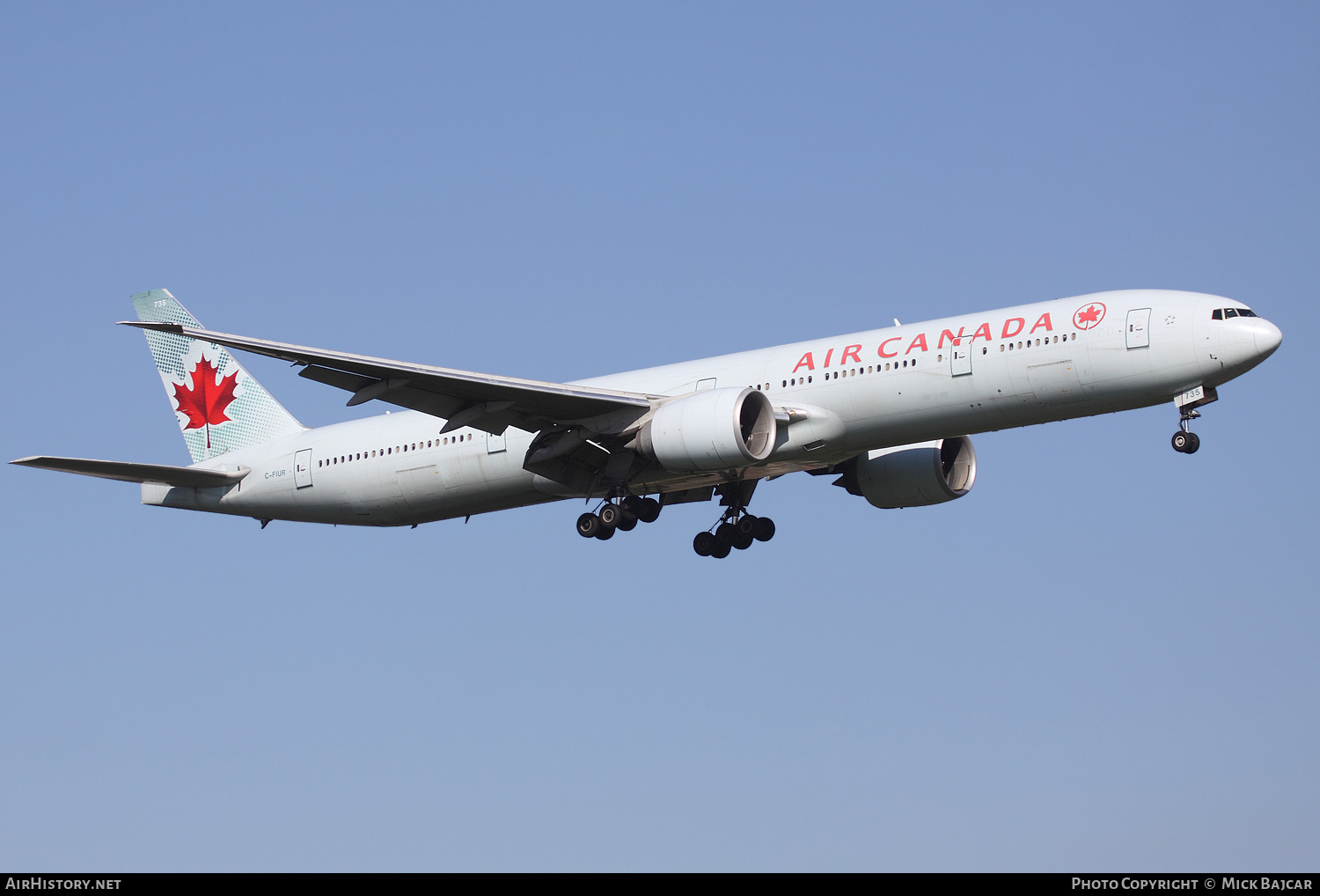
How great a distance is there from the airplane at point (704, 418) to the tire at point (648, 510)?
47 millimetres

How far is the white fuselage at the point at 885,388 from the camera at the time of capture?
31.7m

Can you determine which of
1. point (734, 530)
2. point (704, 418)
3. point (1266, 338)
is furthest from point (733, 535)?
point (1266, 338)

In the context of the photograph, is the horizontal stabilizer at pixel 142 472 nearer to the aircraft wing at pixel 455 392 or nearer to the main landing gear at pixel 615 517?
the aircraft wing at pixel 455 392

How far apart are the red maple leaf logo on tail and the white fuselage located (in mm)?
4318

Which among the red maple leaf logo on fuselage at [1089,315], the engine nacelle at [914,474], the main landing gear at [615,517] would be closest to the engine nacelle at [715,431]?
the main landing gear at [615,517]

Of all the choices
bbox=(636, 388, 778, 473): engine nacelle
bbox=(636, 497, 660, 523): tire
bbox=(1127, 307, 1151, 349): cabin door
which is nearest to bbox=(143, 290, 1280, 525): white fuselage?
bbox=(1127, 307, 1151, 349): cabin door

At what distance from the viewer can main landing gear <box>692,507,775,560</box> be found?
40031mm

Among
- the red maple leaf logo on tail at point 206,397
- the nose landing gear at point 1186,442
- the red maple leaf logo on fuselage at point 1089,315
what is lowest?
the nose landing gear at point 1186,442

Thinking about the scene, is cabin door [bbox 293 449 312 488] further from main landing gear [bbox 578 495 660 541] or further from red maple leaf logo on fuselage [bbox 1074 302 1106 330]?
red maple leaf logo on fuselage [bbox 1074 302 1106 330]

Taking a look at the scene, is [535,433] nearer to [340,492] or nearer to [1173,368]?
[340,492]

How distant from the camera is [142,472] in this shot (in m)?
40.3
